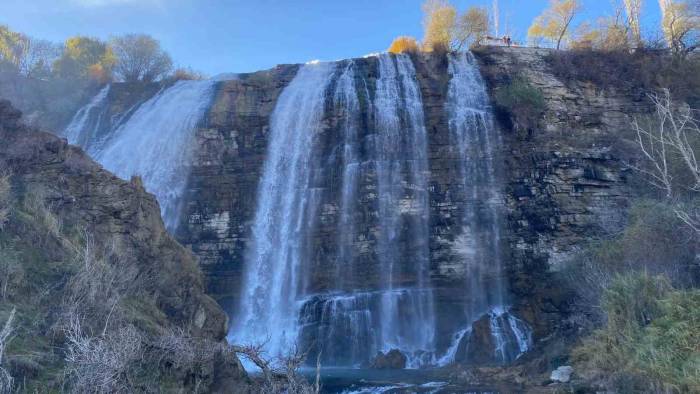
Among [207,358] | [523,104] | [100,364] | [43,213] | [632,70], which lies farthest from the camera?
[632,70]

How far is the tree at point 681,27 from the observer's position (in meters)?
29.4

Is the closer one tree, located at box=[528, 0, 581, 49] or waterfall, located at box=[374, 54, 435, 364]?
waterfall, located at box=[374, 54, 435, 364]

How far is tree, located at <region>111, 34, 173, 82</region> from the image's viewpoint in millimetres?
39094

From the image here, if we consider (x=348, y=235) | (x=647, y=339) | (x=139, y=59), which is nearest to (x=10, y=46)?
(x=139, y=59)

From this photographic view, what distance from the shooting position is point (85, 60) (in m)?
40.3

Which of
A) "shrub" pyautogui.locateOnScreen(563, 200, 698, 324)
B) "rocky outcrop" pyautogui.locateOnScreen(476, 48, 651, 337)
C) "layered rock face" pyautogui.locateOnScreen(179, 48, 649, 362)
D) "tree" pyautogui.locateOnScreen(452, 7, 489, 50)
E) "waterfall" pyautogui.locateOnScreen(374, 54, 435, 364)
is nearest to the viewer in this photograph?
"shrub" pyautogui.locateOnScreen(563, 200, 698, 324)

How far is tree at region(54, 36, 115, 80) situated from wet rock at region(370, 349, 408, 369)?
88.3 ft

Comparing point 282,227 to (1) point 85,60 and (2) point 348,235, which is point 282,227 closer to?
(2) point 348,235

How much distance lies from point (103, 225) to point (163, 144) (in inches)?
658

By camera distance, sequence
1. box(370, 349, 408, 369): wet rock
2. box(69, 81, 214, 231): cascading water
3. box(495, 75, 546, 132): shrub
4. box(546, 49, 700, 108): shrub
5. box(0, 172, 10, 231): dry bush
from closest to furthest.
Answer: box(0, 172, 10, 231): dry bush
box(370, 349, 408, 369): wet rock
box(495, 75, 546, 132): shrub
box(69, 81, 214, 231): cascading water
box(546, 49, 700, 108): shrub

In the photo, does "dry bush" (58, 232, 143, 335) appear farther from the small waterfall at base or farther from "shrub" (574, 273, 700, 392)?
the small waterfall at base

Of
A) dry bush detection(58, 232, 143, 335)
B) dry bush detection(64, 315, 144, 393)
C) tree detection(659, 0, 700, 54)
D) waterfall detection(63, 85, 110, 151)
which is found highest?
tree detection(659, 0, 700, 54)

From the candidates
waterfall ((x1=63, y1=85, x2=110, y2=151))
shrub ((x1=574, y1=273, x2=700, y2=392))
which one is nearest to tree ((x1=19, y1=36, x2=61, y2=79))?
waterfall ((x1=63, y1=85, x2=110, y2=151))

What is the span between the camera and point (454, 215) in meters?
24.6
